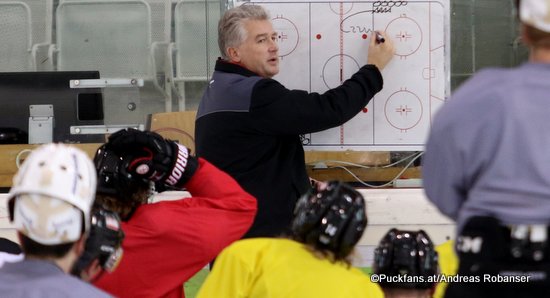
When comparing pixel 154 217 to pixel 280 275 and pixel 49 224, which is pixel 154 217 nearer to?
pixel 280 275

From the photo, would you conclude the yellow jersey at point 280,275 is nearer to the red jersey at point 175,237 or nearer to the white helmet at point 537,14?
the red jersey at point 175,237

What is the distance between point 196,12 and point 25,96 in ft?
6.41

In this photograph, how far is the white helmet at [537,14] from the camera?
71.0 inches

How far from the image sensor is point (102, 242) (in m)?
2.00

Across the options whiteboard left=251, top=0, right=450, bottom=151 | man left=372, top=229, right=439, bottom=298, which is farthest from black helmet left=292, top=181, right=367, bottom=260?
whiteboard left=251, top=0, right=450, bottom=151

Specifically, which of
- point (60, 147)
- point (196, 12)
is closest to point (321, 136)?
point (60, 147)

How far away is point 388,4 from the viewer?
414 cm

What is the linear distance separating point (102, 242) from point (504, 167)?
0.75 metres

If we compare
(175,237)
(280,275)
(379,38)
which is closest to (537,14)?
(280,275)

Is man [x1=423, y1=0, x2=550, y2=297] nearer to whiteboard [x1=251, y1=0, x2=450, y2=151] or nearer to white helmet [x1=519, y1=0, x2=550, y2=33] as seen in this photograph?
white helmet [x1=519, y1=0, x2=550, y2=33]

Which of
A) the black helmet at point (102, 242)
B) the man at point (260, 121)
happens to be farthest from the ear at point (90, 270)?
the man at point (260, 121)

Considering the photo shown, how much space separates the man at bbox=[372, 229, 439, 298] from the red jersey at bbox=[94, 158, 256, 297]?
1.17 ft

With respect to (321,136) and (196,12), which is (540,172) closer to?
(321,136)

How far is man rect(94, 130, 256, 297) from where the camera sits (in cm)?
254
